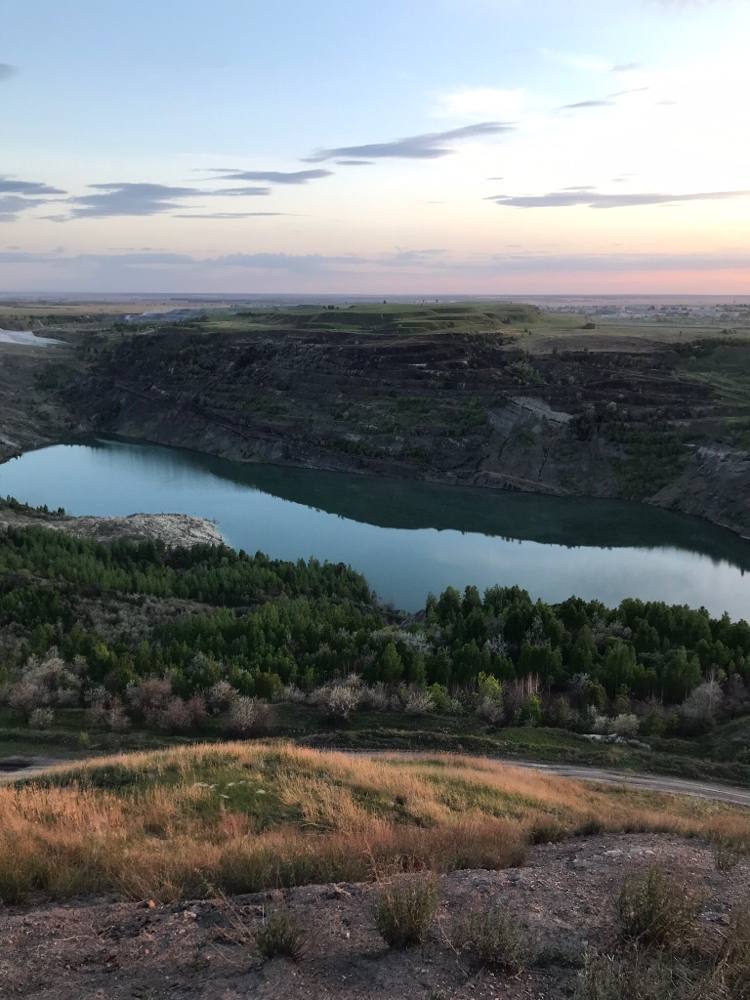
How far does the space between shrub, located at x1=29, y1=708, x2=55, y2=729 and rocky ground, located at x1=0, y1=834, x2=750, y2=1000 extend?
13553 millimetres

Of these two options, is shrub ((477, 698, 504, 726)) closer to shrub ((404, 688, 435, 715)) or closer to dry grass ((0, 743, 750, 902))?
shrub ((404, 688, 435, 715))

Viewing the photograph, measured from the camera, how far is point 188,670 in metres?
23.0

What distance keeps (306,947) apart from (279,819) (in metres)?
4.95

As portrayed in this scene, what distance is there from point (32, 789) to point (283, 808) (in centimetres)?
396

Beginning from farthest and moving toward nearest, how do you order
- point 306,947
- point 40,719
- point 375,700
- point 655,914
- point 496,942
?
point 375,700, point 40,719, point 655,914, point 306,947, point 496,942

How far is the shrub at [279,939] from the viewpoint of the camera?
245 inches

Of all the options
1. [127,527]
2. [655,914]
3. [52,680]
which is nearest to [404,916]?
[655,914]

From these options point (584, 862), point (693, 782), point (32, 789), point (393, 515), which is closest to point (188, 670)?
point (32, 789)

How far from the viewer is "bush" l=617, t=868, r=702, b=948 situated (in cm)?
650

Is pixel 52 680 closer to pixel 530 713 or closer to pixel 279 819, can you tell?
pixel 279 819

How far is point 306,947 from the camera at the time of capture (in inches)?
251

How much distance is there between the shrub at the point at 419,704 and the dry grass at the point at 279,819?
14.0ft

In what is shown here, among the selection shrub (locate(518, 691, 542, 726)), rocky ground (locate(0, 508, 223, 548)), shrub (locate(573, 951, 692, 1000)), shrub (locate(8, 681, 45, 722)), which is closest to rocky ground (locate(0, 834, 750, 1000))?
shrub (locate(573, 951, 692, 1000))

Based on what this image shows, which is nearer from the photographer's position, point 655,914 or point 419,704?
point 655,914
